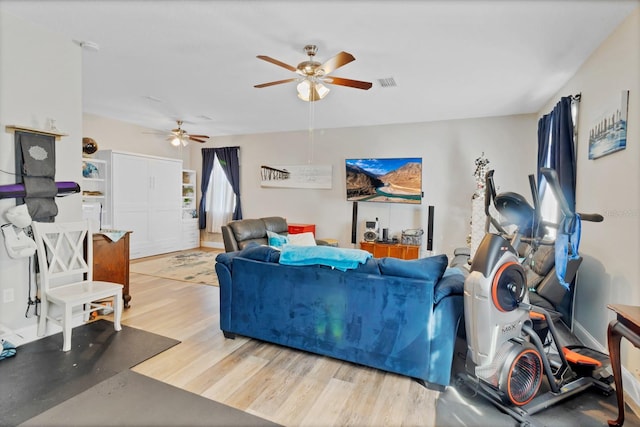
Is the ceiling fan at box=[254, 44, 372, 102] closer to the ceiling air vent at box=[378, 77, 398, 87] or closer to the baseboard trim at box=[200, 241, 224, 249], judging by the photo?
the ceiling air vent at box=[378, 77, 398, 87]

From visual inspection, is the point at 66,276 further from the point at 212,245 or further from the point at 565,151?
the point at 565,151

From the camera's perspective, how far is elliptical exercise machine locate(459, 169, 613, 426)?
1.84 meters

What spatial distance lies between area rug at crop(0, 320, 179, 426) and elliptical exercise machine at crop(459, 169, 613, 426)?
2397mm

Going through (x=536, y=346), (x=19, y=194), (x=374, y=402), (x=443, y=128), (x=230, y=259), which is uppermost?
(x=443, y=128)

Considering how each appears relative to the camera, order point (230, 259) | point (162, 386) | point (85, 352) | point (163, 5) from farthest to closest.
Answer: point (230, 259)
point (85, 352)
point (163, 5)
point (162, 386)

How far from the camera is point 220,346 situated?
270 centimetres

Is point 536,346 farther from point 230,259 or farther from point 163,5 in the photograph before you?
point 163,5

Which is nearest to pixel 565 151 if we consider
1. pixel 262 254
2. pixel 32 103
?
pixel 262 254

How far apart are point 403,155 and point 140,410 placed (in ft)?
16.8

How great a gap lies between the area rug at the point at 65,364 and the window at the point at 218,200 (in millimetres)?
4462

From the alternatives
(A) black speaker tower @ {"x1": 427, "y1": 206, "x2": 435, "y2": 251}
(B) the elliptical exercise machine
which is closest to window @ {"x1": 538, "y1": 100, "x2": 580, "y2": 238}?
(A) black speaker tower @ {"x1": 427, "y1": 206, "x2": 435, "y2": 251}

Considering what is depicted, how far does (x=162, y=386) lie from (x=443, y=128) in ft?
17.3

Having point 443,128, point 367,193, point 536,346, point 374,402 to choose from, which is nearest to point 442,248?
point 367,193

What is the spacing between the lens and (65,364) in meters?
2.37
